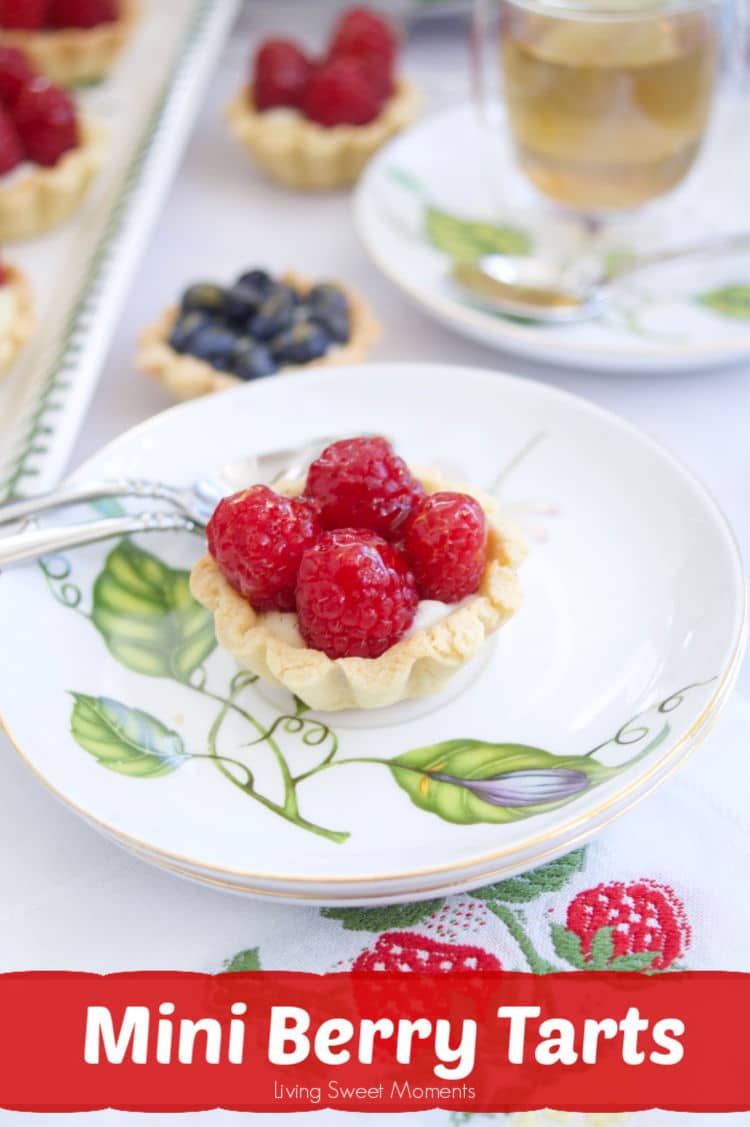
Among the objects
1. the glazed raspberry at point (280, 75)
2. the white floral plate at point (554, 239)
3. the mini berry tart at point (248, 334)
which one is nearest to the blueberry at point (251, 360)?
the mini berry tart at point (248, 334)

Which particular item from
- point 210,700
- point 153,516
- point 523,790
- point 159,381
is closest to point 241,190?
point 159,381

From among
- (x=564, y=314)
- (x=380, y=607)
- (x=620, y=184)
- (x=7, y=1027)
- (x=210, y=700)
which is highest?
(x=620, y=184)

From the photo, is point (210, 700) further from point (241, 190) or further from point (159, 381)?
point (241, 190)

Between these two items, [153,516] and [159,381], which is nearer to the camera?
[153,516]

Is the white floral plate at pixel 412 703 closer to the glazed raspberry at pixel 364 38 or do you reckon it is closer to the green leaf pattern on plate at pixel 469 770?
the green leaf pattern on plate at pixel 469 770

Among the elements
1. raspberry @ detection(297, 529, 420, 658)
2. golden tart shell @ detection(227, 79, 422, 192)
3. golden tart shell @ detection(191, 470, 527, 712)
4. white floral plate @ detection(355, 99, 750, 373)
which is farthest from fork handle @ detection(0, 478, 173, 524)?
golden tart shell @ detection(227, 79, 422, 192)

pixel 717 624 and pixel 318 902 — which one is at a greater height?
pixel 717 624

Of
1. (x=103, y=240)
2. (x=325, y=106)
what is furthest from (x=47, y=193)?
(x=325, y=106)
